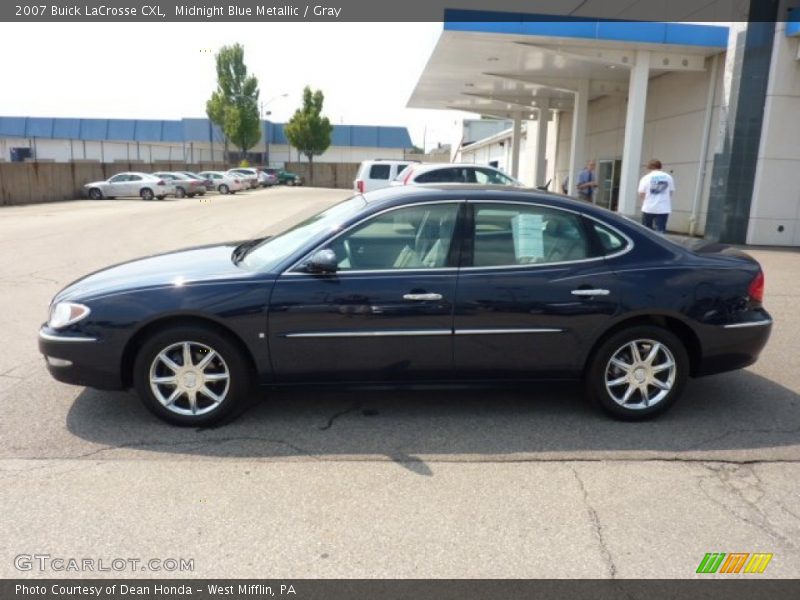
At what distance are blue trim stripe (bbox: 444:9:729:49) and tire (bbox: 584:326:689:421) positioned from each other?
523 inches

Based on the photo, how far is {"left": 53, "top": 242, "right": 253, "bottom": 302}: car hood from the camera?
13.6 feet

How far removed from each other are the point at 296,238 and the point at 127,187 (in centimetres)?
3133

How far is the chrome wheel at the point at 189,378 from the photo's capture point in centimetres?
407

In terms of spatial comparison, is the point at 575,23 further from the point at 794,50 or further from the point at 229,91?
the point at 229,91

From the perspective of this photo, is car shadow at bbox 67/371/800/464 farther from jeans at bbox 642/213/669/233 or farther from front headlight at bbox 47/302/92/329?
jeans at bbox 642/213/669/233

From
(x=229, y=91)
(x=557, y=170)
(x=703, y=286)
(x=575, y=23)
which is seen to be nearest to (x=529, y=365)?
(x=703, y=286)

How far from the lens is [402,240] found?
14.2 feet

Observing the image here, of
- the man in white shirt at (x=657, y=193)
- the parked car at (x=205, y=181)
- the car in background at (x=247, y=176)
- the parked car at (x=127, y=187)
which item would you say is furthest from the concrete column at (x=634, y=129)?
the car in background at (x=247, y=176)

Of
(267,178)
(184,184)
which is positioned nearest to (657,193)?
(184,184)

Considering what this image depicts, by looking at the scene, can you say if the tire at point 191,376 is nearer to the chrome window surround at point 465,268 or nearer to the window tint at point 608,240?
the chrome window surround at point 465,268

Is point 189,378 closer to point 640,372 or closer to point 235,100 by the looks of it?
point 640,372

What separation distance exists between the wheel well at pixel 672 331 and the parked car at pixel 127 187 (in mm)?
32180

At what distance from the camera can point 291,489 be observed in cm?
342
